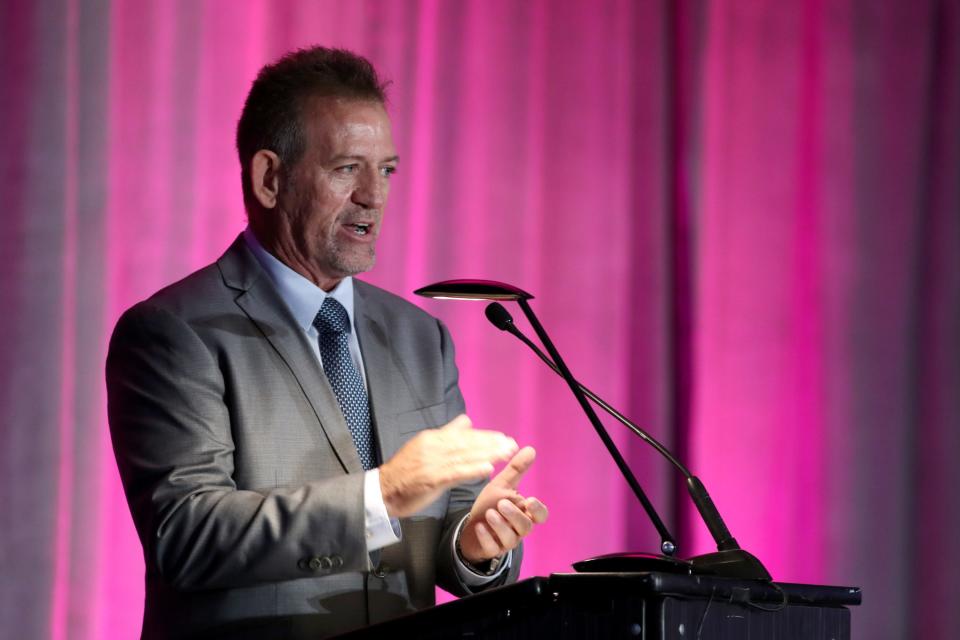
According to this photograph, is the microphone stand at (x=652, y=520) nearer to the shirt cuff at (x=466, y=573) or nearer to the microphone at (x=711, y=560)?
the microphone at (x=711, y=560)

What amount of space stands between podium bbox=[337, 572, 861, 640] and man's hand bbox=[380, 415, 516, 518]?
0.80ft

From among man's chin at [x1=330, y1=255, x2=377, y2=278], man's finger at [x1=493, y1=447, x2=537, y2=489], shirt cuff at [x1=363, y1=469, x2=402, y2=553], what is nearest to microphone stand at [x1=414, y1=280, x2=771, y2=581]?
man's finger at [x1=493, y1=447, x2=537, y2=489]

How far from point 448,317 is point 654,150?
0.82 meters

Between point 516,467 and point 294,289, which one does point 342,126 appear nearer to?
point 294,289

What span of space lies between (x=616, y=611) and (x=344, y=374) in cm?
94

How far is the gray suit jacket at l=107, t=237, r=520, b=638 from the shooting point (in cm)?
181

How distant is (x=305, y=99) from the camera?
2266 mm

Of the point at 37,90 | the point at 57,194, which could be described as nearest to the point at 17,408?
the point at 57,194

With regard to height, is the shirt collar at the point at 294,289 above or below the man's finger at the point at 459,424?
above

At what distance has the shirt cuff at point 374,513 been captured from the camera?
180cm

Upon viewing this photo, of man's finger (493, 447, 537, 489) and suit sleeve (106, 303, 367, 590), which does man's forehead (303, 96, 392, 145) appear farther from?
man's finger (493, 447, 537, 489)

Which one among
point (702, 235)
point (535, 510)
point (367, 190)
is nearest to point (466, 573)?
point (535, 510)

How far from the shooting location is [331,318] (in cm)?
225

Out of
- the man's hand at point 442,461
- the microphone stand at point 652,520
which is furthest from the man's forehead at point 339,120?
the man's hand at point 442,461
